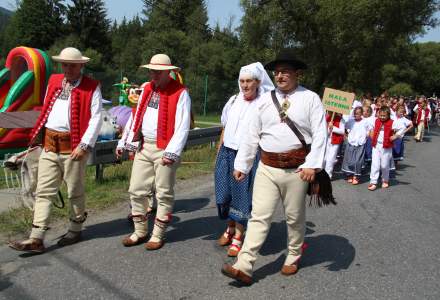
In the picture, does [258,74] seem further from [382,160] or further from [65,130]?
[382,160]

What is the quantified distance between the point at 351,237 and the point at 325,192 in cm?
149

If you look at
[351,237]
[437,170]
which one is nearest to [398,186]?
[437,170]

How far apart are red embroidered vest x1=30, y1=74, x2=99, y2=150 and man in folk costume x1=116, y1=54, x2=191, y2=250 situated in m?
0.49

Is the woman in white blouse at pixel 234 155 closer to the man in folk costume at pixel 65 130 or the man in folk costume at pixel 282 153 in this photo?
the man in folk costume at pixel 282 153

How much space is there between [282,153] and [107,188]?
402cm

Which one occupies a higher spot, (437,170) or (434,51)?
(434,51)

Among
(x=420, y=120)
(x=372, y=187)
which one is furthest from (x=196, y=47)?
(x=372, y=187)

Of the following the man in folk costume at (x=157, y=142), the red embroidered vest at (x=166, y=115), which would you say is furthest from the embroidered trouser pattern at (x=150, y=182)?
the red embroidered vest at (x=166, y=115)

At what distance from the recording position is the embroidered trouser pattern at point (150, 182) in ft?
15.9

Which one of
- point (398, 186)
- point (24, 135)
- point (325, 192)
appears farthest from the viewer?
point (24, 135)

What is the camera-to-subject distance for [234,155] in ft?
16.2

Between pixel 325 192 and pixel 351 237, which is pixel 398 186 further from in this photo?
pixel 325 192

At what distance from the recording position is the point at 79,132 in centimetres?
477

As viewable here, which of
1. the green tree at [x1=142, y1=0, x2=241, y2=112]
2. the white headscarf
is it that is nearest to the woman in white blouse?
the white headscarf
